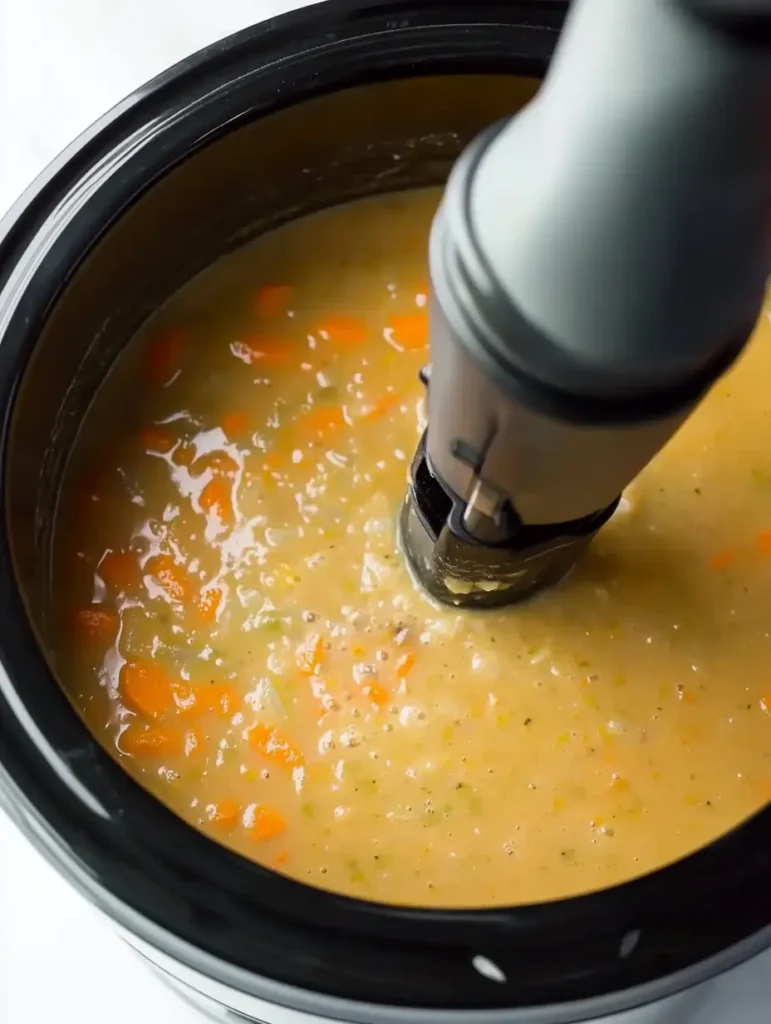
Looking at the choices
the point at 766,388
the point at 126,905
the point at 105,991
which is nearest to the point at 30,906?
the point at 105,991

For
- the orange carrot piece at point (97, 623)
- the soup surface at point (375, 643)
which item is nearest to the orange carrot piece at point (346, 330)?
the soup surface at point (375, 643)

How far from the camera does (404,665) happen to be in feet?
1.92

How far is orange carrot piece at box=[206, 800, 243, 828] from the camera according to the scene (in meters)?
0.56

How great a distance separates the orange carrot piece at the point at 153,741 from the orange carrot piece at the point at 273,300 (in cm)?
28

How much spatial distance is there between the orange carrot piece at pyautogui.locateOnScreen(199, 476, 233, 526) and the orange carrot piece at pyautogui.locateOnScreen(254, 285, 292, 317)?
128mm

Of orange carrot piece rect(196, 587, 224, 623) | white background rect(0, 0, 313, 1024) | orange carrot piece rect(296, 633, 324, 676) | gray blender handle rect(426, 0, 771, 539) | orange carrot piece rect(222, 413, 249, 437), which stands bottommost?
orange carrot piece rect(296, 633, 324, 676)

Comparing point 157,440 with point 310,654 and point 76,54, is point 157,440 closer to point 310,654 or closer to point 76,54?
point 310,654

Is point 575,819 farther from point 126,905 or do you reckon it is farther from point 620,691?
point 126,905

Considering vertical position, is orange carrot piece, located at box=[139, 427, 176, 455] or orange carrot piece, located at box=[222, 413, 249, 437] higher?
orange carrot piece, located at box=[139, 427, 176, 455]

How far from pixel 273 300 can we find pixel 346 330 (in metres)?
0.06

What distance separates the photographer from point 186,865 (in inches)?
16.6

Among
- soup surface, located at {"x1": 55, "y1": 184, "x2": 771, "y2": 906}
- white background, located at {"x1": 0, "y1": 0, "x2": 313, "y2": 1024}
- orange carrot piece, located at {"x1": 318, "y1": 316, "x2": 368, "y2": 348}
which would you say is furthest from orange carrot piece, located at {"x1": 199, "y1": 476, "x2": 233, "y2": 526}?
white background, located at {"x1": 0, "y1": 0, "x2": 313, "y2": 1024}

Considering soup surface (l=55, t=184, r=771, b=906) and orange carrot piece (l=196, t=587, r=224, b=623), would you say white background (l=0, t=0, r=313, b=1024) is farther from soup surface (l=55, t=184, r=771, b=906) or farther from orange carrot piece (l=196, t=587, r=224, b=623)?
orange carrot piece (l=196, t=587, r=224, b=623)

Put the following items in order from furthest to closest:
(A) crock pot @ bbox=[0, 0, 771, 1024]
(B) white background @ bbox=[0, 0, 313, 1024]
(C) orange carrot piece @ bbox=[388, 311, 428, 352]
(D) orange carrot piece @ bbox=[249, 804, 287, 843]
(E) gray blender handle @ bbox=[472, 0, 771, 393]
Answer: (B) white background @ bbox=[0, 0, 313, 1024] < (C) orange carrot piece @ bbox=[388, 311, 428, 352] < (D) orange carrot piece @ bbox=[249, 804, 287, 843] < (A) crock pot @ bbox=[0, 0, 771, 1024] < (E) gray blender handle @ bbox=[472, 0, 771, 393]
